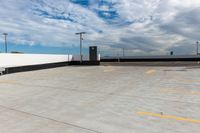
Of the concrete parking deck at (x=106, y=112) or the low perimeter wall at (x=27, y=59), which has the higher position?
the low perimeter wall at (x=27, y=59)

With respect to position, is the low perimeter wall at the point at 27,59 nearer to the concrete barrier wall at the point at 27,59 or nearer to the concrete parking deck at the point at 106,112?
the concrete barrier wall at the point at 27,59

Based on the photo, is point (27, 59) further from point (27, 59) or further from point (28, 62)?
point (28, 62)

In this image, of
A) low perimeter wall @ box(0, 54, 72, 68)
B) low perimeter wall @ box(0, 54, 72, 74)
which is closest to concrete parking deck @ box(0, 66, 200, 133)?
low perimeter wall @ box(0, 54, 72, 74)

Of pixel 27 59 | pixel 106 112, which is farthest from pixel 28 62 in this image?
pixel 106 112

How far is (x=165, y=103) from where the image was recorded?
5941mm

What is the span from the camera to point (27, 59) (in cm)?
1983

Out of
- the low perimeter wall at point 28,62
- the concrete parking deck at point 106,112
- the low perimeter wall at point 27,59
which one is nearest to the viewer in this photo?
the concrete parking deck at point 106,112

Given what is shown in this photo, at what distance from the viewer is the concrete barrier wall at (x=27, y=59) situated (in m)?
17.6

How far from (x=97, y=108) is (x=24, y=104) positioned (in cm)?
266

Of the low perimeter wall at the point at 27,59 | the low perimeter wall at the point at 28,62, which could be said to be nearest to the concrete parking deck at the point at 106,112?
the low perimeter wall at the point at 28,62

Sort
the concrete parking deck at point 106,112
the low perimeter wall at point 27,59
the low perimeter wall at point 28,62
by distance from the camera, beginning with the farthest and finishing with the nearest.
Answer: the low perimeter wall at point 27,59, the low perimeter wall at point 28,62, the concrete parking deck at point 106,112

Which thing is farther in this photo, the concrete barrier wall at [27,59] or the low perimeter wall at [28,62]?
the concrete barrier wall at [27,59]

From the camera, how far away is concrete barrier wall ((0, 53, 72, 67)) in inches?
693

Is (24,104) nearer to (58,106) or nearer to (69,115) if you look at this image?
(58,106)
